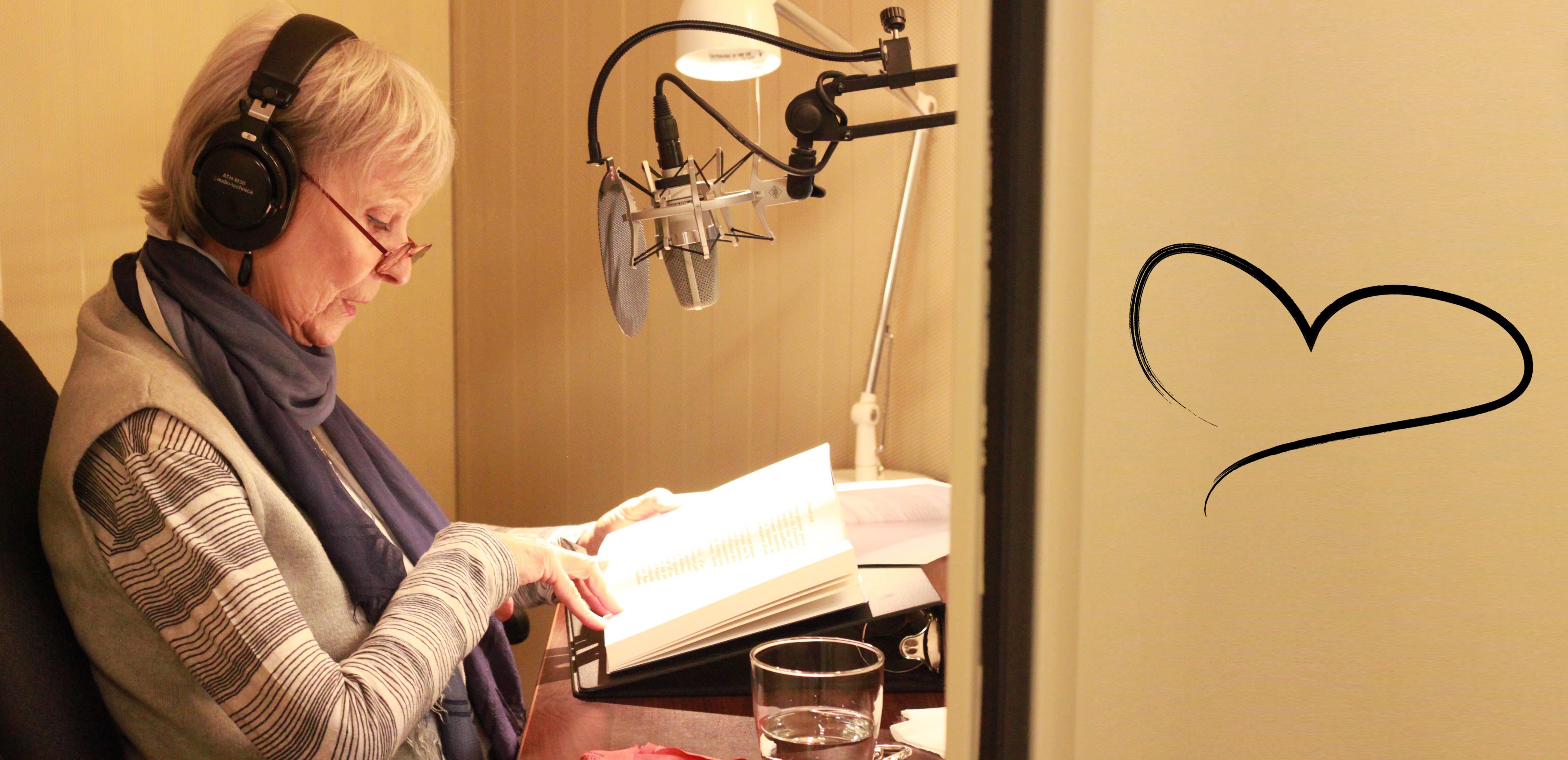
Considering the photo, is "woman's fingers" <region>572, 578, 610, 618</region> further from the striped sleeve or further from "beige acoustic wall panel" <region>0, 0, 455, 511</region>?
"beige acoustic wall panel" <region>0, 0, 455, 511</region>

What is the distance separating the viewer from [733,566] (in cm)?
87

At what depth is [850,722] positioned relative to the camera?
2.05 feet

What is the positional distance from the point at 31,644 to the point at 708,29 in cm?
71

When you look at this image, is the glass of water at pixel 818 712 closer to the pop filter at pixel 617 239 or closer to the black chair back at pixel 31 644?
the pop filter at pixel 617 239

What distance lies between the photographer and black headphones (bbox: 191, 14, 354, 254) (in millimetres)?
833

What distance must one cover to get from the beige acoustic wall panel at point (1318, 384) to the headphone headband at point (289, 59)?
79 centimetres

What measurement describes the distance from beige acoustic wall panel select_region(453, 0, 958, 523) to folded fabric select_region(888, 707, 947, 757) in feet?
3.63

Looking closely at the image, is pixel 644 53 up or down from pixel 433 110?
up

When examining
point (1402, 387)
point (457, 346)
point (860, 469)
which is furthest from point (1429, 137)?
point (457, 346)

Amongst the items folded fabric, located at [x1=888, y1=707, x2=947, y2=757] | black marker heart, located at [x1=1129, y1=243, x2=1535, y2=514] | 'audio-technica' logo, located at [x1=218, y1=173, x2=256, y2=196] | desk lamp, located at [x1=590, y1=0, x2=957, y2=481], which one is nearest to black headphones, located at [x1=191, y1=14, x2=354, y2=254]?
'audio-technica' logo, located at [x1=218, y1=173, x2=256, y2=196]

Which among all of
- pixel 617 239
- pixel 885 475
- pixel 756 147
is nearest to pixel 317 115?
pixel 617 239

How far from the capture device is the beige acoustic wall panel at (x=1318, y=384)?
282 millimetres

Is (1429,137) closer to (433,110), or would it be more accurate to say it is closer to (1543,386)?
(1543,386)

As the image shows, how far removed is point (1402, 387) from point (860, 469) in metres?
1.44
